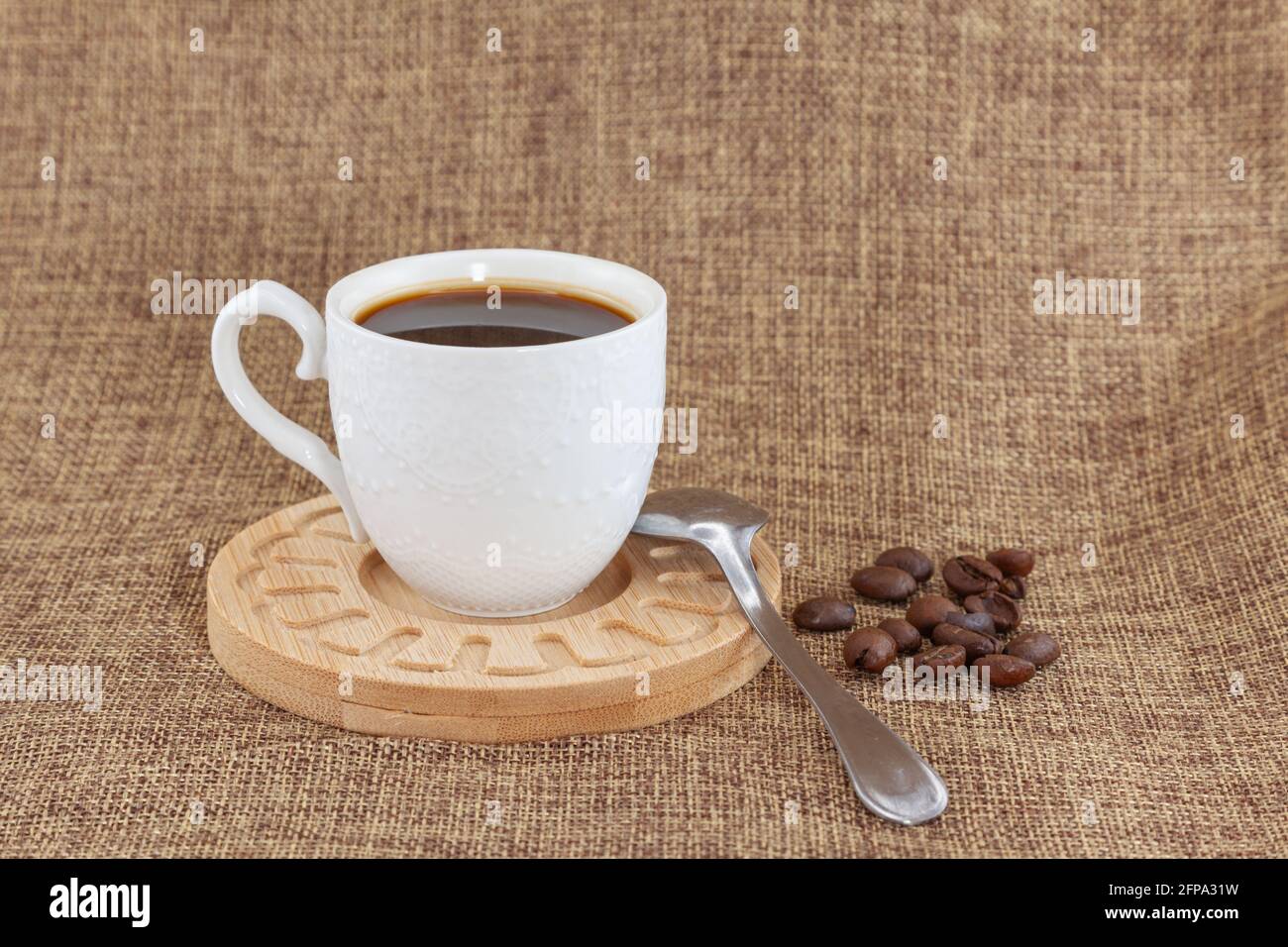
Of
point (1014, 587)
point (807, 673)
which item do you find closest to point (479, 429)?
point (807, 673)

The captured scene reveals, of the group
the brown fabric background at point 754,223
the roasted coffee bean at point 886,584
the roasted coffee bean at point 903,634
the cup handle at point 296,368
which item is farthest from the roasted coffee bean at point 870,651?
the cup handle at point 296,368

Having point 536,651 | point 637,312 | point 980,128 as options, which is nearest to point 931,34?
point 980,128

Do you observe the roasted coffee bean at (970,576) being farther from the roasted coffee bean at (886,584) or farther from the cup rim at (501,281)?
the cup rim at (501,281)

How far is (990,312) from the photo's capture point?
5.33ft

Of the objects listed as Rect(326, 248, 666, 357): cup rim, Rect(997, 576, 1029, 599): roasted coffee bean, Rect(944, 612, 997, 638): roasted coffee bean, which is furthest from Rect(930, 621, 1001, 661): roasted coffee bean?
Rect(326, 248, 666, 357): cup rim

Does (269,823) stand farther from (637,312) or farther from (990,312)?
(990,312)

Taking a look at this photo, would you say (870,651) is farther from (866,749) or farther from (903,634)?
(866,749)

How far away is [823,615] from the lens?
1186 millimetres

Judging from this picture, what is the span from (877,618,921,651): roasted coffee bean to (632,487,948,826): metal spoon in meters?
0.11

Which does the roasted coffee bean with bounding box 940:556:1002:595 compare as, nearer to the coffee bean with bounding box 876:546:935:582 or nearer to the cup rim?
the coffee bean with bounding box 876:546:935:582

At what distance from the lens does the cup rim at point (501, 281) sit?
3.16 ft

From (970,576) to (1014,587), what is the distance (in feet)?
0.16

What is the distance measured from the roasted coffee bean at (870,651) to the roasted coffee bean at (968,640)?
0.16ft

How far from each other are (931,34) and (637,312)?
2.49 ft
